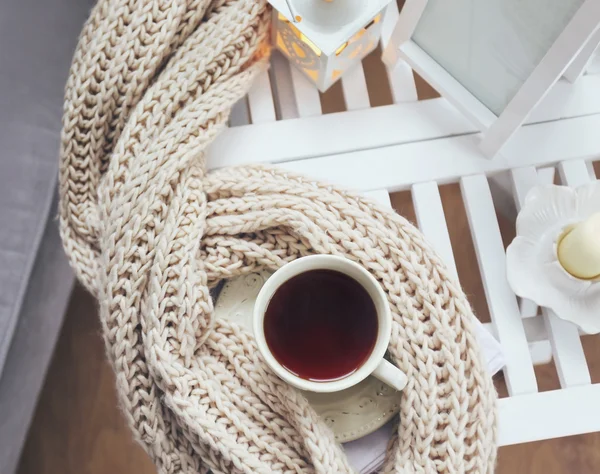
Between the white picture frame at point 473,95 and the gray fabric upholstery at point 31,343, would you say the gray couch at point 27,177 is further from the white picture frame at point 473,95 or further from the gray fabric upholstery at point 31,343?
the white picture frame at point 473,95

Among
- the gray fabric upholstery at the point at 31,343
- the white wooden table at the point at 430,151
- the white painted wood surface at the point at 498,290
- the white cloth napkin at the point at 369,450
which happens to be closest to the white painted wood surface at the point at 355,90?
the white wooden table at the point at 430,151

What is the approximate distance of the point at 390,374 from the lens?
417 millimetres

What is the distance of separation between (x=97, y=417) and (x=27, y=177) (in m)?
0.42

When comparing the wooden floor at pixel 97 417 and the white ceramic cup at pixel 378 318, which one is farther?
the wooden floor at pixel 97 417

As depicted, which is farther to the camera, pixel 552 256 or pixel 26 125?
pixel 26 125

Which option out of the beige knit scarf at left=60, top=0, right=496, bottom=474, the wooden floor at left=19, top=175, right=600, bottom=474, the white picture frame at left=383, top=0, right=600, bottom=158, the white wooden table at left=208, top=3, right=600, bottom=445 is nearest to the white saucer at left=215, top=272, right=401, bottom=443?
the beige knit scarf at left=60, top=0, right=496, bottom=474

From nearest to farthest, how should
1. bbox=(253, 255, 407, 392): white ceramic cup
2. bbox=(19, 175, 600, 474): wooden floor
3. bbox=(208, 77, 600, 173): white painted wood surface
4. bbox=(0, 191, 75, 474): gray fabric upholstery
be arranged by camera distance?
bbox=(253, 255, 407, 392): white ceramic cup, bbox=(208, 77, 600, 173): white painted wood surface, bbox=(0, 191, 75, 474): gray fabric upholstery, bbox=(19, 175, 600, 474): wooden floor

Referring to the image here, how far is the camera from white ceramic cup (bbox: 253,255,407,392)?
409 mm

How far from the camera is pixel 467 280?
0.80 m

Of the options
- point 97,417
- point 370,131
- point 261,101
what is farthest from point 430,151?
point 97,417

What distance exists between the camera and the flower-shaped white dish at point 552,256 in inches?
18.4

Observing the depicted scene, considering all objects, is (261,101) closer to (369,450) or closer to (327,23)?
(327,23)

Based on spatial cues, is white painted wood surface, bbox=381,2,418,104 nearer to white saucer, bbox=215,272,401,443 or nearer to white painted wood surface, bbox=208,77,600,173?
white painted wood surface, bbox=208,77,600,173

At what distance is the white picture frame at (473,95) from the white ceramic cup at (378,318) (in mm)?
174
